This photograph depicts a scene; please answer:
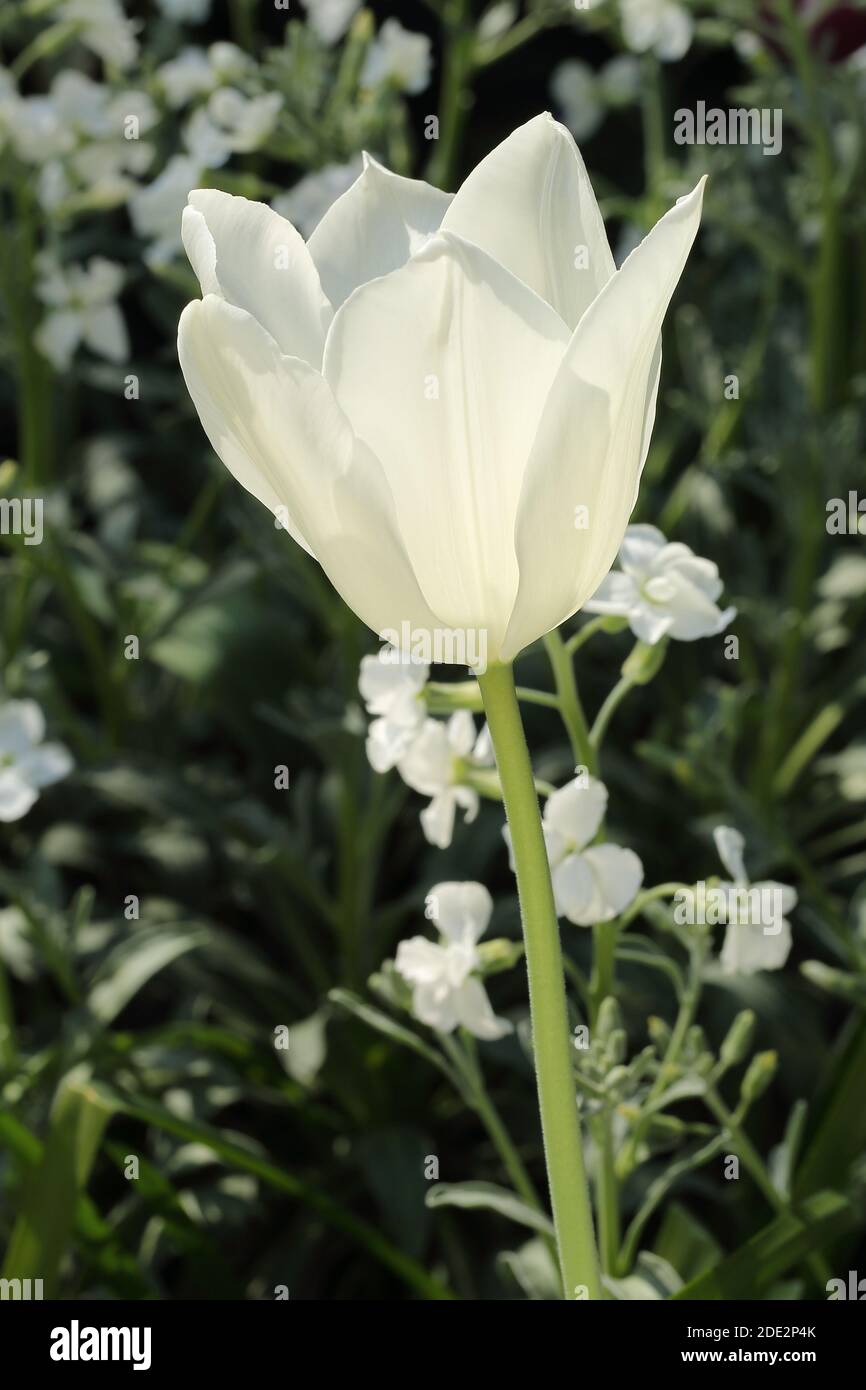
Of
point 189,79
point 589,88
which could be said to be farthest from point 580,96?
point 189,79

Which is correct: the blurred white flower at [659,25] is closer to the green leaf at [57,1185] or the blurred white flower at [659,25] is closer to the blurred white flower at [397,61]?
the blurred white flower at [397,61]

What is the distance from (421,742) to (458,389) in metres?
0.22

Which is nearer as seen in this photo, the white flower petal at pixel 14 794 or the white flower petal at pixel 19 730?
the white flower petal at pixel 14 794

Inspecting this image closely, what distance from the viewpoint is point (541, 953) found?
1.53 ft

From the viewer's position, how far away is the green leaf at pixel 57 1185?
82 cm

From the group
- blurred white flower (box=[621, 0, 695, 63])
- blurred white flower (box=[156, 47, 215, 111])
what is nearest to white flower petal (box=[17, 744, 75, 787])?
blurred white flower (box=[156, 47, 215, 111])

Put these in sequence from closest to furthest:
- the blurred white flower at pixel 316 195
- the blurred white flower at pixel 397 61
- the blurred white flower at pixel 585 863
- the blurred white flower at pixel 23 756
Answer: the blurred white flower at pixel 585 863 → the blurred white flower at pixel 23 756 → the blurred white flower at pixel 316 195 → the blurred white flower at pixel 397 61

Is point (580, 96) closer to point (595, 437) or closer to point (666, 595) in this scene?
point (666, 595)

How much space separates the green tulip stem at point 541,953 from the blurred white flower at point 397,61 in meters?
1.02

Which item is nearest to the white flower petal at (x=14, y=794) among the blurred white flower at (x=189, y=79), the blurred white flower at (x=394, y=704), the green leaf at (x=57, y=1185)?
the green leaf at (x=57, y=1185)

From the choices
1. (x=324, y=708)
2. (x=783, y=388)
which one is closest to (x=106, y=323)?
(x=324, y=708)
